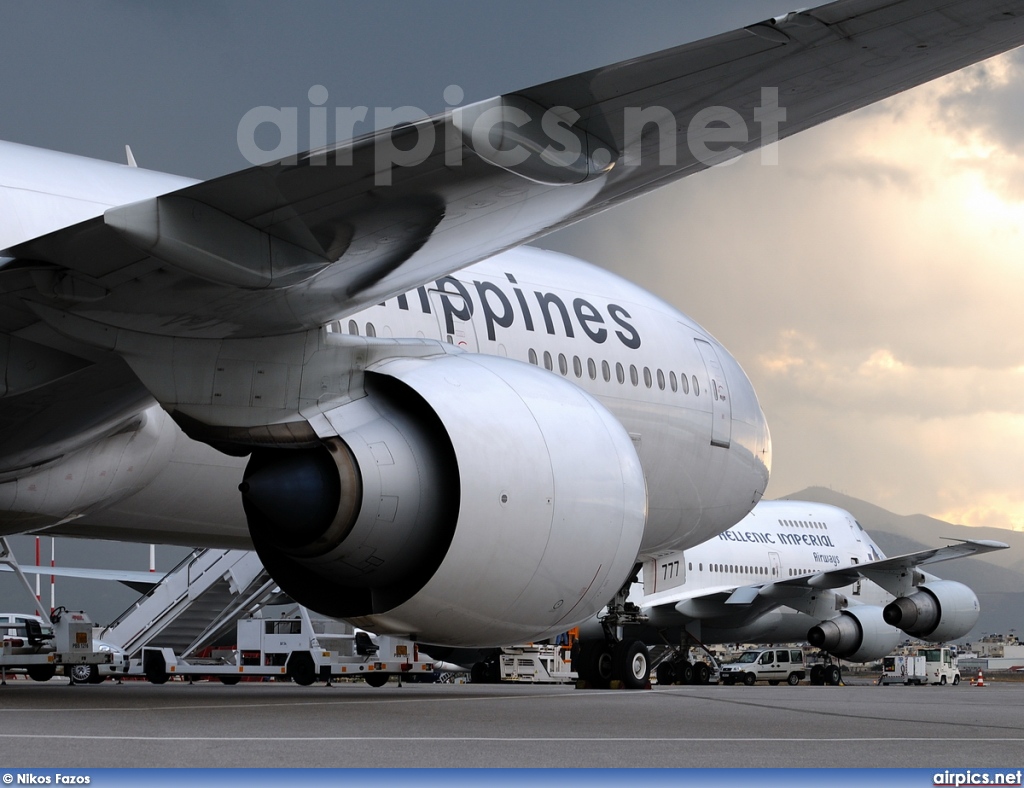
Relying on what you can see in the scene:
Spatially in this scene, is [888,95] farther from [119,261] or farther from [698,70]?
[119,261]

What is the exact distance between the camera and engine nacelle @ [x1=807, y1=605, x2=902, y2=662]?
2838 cm

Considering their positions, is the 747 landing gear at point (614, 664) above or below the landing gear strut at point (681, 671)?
above

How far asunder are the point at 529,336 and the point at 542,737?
4.13 m

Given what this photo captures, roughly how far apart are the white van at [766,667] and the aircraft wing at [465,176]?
27514mm

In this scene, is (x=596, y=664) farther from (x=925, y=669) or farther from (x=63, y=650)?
(x=925, y=669)

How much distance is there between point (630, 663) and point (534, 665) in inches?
426

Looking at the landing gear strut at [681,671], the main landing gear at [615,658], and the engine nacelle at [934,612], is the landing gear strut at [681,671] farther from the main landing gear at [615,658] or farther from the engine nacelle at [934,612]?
the main landing gear at [615,658]

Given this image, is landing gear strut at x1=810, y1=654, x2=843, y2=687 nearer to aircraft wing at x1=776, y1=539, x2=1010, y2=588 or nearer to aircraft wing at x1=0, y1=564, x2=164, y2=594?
aircraft wing at x1=776, y1=539, x2=1010, y2=588

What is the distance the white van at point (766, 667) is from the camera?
1258 inches

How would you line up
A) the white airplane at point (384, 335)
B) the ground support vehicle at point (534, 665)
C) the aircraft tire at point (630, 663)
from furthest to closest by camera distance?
1. the ground support vehicle at point (534, 665)
2. the aircraft tire at point (630, 663)
3. the white airplane at point (384, 335)

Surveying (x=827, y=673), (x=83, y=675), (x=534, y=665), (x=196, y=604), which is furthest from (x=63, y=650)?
(x=827, y=673)

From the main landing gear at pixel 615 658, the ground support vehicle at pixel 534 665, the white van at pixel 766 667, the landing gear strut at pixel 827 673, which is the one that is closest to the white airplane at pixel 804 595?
the white van at pixel 766 667

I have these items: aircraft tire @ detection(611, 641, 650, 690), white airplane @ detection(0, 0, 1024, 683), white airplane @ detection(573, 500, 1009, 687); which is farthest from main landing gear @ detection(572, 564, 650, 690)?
white airplane @ detection(573, 500, 1009, 687)

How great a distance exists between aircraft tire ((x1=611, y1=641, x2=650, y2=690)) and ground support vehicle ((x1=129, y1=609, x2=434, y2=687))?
5209mm
